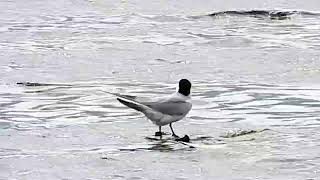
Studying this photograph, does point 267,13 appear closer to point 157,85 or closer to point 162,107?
point 157,85

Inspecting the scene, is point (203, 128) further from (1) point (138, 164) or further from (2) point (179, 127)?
(1) point (138, 164)

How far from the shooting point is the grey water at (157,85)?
7.38 meters

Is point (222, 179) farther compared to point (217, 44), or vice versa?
Answer: point (217, 44)

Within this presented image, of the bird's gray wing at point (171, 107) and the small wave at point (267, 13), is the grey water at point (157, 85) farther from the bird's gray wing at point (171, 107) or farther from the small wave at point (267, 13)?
the bird's gray wing at point (171, 107)

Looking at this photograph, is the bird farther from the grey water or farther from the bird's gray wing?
the grey water

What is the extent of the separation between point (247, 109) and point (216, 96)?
64 cm

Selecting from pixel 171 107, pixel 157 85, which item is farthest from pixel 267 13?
pixel 171 107

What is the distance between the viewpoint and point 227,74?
436 inches

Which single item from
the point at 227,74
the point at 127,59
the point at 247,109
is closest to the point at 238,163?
the point at 247,109

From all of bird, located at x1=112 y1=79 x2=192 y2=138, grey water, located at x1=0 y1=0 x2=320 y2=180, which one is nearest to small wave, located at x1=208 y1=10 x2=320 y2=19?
grey water, located at x1=0 y1=0 x2=320 y2=180

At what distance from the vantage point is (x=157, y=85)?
409 inches

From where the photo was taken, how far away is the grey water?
7375 millimetres

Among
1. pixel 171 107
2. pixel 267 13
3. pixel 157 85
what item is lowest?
pixel 157 85

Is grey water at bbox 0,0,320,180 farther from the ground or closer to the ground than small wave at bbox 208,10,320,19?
closer to the ground
